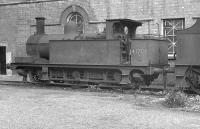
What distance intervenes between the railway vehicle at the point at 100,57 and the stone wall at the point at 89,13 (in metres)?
4.64

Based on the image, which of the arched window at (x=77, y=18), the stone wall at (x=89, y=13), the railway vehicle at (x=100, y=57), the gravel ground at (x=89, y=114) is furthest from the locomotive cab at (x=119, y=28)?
the arched window at (x=77, y=18)

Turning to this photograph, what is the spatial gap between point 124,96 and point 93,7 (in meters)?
10.4

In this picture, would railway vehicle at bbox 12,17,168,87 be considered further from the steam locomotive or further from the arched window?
the arched window

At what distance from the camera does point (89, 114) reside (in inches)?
365

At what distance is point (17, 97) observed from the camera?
1259 centimetres

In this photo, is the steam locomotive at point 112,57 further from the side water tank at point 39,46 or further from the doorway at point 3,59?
the doorway at point 3,59

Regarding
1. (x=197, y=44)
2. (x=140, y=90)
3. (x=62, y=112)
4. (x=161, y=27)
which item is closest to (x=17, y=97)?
(x=62, y=112)

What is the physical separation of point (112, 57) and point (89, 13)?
27.8 feet

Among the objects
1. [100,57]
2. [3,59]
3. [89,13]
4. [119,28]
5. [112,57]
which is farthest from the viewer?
[3,59]

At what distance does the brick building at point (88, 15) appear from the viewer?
2000 cm

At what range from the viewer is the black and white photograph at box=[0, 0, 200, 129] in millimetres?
8953

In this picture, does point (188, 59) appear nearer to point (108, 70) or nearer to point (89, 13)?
point (108, 70)

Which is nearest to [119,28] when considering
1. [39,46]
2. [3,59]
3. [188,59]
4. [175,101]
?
[188,59]

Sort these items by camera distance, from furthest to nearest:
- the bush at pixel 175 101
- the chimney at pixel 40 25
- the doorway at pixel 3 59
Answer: the doorway at pixel 3 59, the chimney at pixel 40 25, the bush at pixel 175 101
